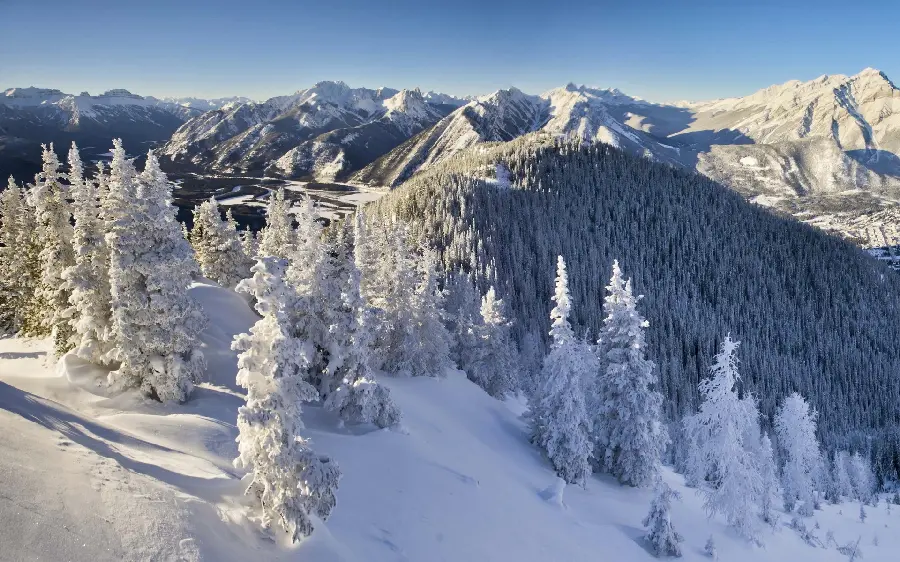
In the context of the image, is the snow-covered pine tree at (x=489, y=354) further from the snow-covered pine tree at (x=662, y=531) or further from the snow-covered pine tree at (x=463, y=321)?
the snow-covered pine tree at (x=662, y=531)

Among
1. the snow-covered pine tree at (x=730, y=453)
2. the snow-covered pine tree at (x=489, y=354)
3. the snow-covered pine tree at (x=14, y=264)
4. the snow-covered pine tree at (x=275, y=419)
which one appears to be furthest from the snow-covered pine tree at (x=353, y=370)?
the snow-covered pine tree at (x=14, y=264)

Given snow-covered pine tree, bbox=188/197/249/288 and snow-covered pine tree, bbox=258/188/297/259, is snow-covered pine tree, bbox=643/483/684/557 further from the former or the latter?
snow-covered pine tree, bbox=188/197/249/288

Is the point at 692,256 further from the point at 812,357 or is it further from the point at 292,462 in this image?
the point at 292,462

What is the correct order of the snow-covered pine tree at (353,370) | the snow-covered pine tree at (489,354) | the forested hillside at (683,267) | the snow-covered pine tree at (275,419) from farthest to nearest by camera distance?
the forested hillside at (683,267) < the snow-covered pine tree at (489,354) < the snow-covered pine tree at (353,370) < the snow-covered pine tree at (275,419)

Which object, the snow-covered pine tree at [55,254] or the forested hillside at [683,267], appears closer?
the snow-covered pine tree at [55,254]

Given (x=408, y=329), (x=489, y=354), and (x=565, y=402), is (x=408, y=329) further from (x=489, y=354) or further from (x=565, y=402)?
(x=489, y=354)

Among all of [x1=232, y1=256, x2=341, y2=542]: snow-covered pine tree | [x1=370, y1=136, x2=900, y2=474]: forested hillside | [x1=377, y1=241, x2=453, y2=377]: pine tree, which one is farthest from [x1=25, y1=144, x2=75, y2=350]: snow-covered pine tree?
[x1=370, y1=136, x2=900, y2=474]: forested hillside

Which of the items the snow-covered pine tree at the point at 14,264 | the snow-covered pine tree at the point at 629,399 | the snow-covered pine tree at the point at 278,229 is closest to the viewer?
the snow-covered pine tree at the point at 629,399
